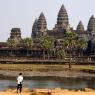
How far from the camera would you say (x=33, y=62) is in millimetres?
120938

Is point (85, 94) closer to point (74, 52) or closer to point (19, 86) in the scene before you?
point (19, 86)

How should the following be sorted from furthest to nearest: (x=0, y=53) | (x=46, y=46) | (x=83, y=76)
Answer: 1. (x=0, y=53)
2. (x=46, y=46)
3. (x=83, y=76)

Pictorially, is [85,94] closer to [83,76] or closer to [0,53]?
[83,76]

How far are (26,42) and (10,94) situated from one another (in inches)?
5778

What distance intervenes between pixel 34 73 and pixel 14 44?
88.8 metres

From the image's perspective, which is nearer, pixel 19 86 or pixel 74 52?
pixel 19 86

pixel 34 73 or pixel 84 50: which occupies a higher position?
pixel 84 50

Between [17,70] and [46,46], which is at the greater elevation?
[46,46]

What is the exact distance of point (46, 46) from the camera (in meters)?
166

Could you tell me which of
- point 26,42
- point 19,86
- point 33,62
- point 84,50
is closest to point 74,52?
point 84,50

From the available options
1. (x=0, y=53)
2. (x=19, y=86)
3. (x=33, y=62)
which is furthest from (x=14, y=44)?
(x=19, y=86)

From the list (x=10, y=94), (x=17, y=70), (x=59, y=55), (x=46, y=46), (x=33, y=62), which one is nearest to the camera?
(x=10, y=94)

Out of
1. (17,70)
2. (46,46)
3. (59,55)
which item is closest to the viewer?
(17,70)

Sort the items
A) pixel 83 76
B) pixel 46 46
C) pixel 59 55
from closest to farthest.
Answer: pixel 83 76, pixel 59 55, pixel 46 46
